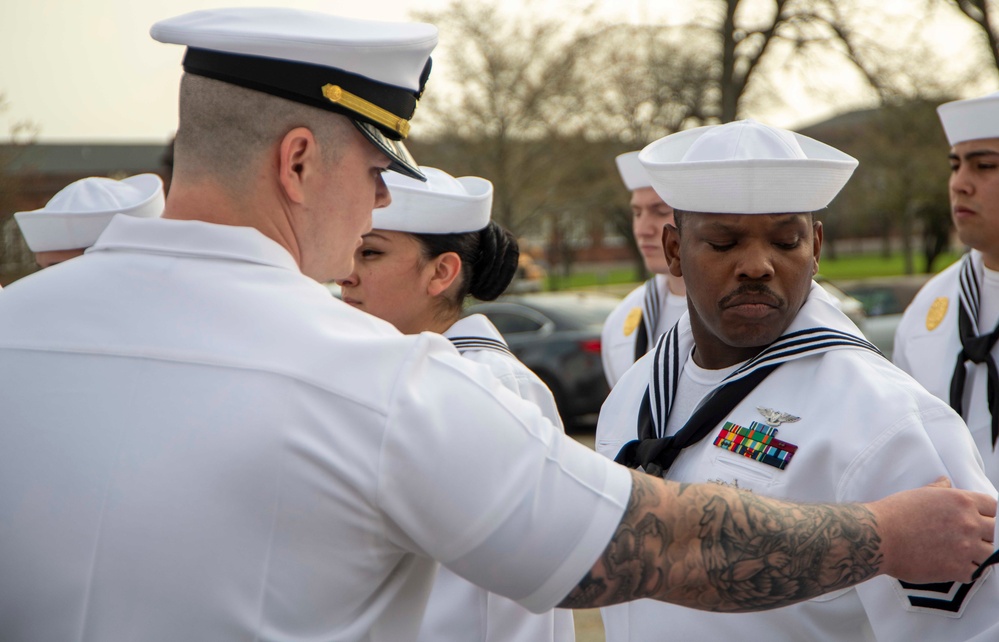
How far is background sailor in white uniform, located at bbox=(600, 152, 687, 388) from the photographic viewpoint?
5105 mm

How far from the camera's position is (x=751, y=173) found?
2324mm

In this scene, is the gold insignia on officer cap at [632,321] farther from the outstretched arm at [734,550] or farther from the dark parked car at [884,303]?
the dark parked car at [884,303]

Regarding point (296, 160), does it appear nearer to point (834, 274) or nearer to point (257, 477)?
point (257, 477)

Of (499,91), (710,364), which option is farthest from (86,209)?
(499,91)

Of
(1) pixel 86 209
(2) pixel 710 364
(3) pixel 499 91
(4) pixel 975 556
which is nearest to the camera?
(4) pixel 975 556

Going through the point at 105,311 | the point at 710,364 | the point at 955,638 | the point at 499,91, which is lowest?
the point at 499,91

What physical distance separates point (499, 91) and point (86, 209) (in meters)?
14.1

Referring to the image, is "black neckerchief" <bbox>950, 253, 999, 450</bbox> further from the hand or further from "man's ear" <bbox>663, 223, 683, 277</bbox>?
the hand

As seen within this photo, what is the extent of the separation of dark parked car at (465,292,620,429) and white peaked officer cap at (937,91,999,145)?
6.97 metres

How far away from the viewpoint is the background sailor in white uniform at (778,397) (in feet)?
6.81

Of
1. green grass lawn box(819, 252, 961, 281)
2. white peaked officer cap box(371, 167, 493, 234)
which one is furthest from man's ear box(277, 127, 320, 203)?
green grass lawn box(819, 252, 961, 281)

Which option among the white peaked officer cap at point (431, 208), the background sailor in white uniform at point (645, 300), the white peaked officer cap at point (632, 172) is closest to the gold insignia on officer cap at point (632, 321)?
the background sailor in white uniform at point (645, 300)

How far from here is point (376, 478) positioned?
1.45 meters

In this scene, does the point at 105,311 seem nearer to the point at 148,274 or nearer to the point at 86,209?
the point at 148,274
